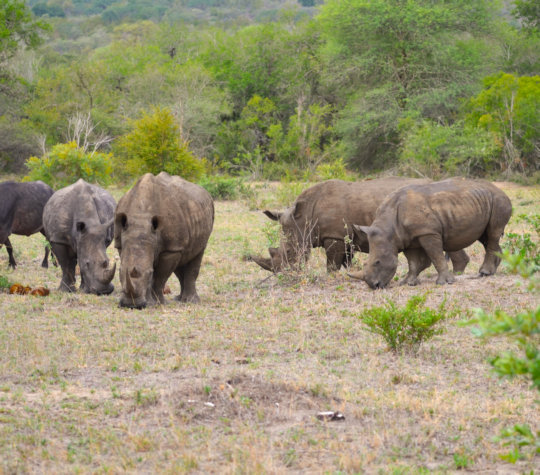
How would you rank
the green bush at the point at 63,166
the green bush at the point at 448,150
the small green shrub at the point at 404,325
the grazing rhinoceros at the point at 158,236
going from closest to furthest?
the small green shrub at the point at 404,325
the grazing rhinoceros at the point at 158,236
the green bush at the point at 63,166
the green bush at the point at 448,150

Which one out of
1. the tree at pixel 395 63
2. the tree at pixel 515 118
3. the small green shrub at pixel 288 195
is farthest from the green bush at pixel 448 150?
the small green shrub at pixel 288 195

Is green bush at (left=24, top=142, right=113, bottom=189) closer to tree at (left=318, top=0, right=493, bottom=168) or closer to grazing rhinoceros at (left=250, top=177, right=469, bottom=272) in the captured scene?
grazing rhinoceros at (left=250, top=177, right=469, bottom=272)

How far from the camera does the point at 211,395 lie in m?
6.23

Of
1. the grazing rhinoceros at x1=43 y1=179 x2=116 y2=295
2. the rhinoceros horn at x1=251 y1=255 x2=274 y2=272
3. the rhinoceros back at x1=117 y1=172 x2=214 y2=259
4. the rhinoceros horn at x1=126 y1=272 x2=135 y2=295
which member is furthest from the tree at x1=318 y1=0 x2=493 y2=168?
the rhinoceros horn at x1=126 y1=272 x2=135 y2=295

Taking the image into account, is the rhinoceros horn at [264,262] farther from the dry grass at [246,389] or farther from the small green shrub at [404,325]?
the small green shrub at [404,325]

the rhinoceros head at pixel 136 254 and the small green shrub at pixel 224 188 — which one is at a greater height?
the rhinoceros head at pixel 136 254

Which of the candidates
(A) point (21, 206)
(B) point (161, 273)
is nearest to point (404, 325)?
(B) point (161, 273)

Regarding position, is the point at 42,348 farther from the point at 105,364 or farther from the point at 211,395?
the point at 211,395

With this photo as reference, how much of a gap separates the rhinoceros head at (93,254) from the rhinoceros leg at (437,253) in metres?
4.49

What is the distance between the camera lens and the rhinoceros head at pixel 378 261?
1114 centimetres

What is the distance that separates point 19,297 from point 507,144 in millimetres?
22395

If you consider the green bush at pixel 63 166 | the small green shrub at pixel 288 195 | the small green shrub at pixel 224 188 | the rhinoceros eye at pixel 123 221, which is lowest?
the small green shrub at pixel 224 188

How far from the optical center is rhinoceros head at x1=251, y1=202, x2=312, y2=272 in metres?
12.4

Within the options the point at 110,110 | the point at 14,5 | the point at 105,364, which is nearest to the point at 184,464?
the point at 105,364
